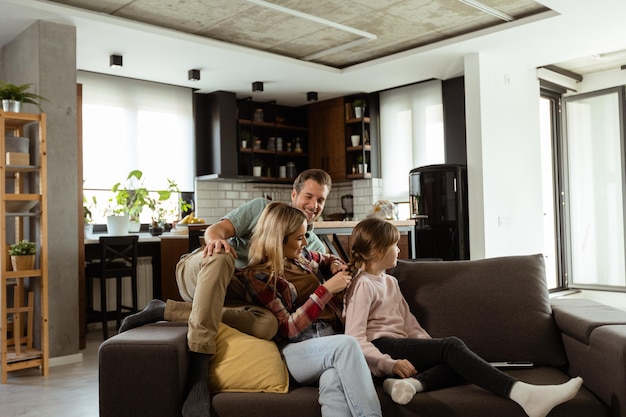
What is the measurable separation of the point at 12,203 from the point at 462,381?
347 cm

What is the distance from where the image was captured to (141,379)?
209cm

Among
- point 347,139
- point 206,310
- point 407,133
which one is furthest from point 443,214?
point 206,310

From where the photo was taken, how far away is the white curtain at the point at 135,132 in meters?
6.75

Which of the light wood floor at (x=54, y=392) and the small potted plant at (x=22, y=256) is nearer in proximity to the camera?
the light wood floor at (x=54, y=392)

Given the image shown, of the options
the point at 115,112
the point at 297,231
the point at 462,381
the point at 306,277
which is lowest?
the point at 462,381

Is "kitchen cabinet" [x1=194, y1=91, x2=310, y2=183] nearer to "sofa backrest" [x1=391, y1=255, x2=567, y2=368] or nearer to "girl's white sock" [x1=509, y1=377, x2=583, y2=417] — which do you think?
"sofa backrest" [x1=391, y1=255, x2=567, y2=368]

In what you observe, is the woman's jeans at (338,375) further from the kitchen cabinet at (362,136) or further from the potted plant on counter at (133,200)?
the kitchen cabinet at (362,136)

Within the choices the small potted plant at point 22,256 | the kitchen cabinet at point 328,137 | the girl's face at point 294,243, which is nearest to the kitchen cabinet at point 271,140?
the kitchen cabinet at point 328,137

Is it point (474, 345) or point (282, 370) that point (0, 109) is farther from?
point (474, 345)

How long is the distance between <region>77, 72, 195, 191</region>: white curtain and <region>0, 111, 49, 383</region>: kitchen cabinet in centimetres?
198

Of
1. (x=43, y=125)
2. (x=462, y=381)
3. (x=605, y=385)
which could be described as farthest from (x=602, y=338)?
(x=43, y=125)

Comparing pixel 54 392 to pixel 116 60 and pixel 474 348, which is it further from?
pixel 116 60

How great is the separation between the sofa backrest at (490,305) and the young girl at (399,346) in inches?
4.5

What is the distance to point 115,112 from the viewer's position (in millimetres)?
6969
